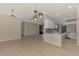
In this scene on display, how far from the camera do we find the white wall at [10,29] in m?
4.49

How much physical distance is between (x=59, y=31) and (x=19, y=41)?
5.22ft

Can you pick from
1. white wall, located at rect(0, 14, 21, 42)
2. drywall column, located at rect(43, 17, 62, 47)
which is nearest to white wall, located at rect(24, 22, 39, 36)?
white wall, located at rect(0, 14, 21, 42)

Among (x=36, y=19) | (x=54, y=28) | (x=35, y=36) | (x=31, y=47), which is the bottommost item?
(x=31, y=47)

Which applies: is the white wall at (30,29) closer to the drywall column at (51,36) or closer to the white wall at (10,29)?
the white wall at (10,29)

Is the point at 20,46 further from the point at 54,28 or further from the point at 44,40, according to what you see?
the point at 54,28

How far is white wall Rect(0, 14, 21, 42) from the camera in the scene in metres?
4.49

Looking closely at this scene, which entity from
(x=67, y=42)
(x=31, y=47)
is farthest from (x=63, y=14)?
(x=31, y=47)

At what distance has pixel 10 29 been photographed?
4617 mm

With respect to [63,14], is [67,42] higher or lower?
lower

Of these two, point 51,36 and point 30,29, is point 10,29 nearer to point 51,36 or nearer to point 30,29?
point 30,29

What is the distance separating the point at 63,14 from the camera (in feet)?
13.9

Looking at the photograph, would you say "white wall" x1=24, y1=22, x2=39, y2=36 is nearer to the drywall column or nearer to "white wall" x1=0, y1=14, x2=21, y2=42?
"white wall" x1=0, y1=14, x2=21, y2=42

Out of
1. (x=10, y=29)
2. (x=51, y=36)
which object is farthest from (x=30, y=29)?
(x=51, y=36)

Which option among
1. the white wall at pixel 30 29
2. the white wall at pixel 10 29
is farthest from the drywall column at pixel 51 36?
the white wall at pixel 10 29
